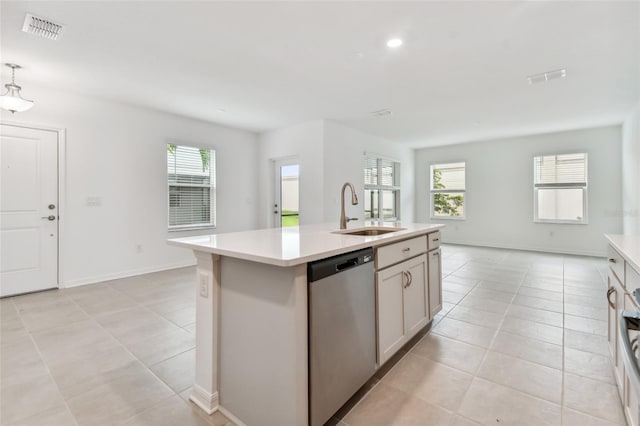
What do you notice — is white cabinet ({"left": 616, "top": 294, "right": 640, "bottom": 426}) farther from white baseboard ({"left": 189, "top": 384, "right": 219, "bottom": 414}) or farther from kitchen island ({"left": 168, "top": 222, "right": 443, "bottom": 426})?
white baseboard ({"left": 189, "top": 384, "right": 219, "bottom": 414})

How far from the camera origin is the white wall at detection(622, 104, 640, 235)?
4337 millimetres

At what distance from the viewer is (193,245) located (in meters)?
1.58

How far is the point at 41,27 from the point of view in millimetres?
2420

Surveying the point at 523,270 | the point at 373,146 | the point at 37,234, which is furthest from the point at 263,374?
the point at 373,146

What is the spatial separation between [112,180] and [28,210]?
0.97 meters

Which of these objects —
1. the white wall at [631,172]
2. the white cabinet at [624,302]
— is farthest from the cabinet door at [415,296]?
the white wall at [631,172]

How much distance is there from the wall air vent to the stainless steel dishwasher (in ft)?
10.7

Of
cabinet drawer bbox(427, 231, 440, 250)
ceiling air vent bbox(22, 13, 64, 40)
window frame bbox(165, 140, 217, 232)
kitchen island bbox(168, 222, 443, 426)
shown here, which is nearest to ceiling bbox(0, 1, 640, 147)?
ceiling air vent bbox(22, 13, 64, 40)

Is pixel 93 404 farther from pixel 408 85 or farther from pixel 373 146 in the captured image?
pixel 373 146

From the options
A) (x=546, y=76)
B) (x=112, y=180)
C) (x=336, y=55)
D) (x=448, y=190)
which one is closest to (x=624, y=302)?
(x=336, y=55)

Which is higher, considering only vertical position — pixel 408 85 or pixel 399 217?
pixel 408 85

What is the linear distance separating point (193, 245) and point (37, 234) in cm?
358

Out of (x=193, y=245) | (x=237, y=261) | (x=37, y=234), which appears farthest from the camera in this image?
(x=37, y=234)

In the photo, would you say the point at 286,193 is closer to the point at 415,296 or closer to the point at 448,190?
the point at 415,296
